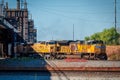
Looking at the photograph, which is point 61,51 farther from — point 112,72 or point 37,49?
point 112,72

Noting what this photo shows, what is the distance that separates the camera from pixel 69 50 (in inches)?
1660

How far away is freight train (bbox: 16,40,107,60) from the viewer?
136 ft

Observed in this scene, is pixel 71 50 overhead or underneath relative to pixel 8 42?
underneath

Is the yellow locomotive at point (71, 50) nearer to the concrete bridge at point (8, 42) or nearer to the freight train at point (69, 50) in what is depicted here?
the freight train at point (69, 50)

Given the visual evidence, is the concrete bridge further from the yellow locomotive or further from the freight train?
the yellow locomotive

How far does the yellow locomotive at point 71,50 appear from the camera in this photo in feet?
136

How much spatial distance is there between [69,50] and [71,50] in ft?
0.93

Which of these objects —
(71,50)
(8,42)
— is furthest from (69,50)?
(8,42)

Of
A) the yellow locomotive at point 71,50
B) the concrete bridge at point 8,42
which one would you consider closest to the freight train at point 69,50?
the yellow locomotive at point 71,50

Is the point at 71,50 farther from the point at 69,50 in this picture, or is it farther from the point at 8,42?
the point at 8,42

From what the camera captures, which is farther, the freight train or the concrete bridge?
the freight train

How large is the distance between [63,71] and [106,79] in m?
3.00

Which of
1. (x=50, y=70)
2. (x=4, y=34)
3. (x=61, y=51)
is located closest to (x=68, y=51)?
(x=61, y=51)

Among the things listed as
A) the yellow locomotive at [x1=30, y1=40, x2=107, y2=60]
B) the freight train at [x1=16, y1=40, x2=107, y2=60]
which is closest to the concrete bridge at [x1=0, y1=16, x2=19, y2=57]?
the freight train at [x1=16, y1=40, x2=107, y2=60]
